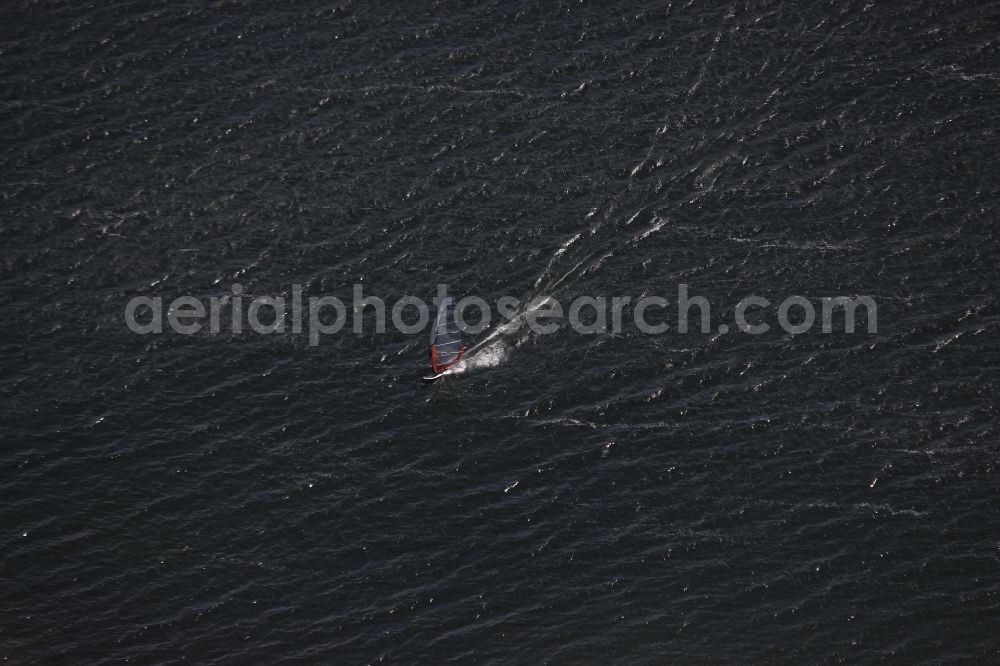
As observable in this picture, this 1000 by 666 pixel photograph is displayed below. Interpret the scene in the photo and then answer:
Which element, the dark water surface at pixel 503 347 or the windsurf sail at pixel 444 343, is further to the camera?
the windsurf sail at pixel 444 343

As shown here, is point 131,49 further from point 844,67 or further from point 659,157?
point 844,67

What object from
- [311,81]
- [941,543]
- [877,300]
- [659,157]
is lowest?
[941,543]

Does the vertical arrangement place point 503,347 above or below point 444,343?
below

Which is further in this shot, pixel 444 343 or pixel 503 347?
pixel 503 347

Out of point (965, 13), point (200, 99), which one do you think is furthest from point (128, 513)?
point (965, 13)
